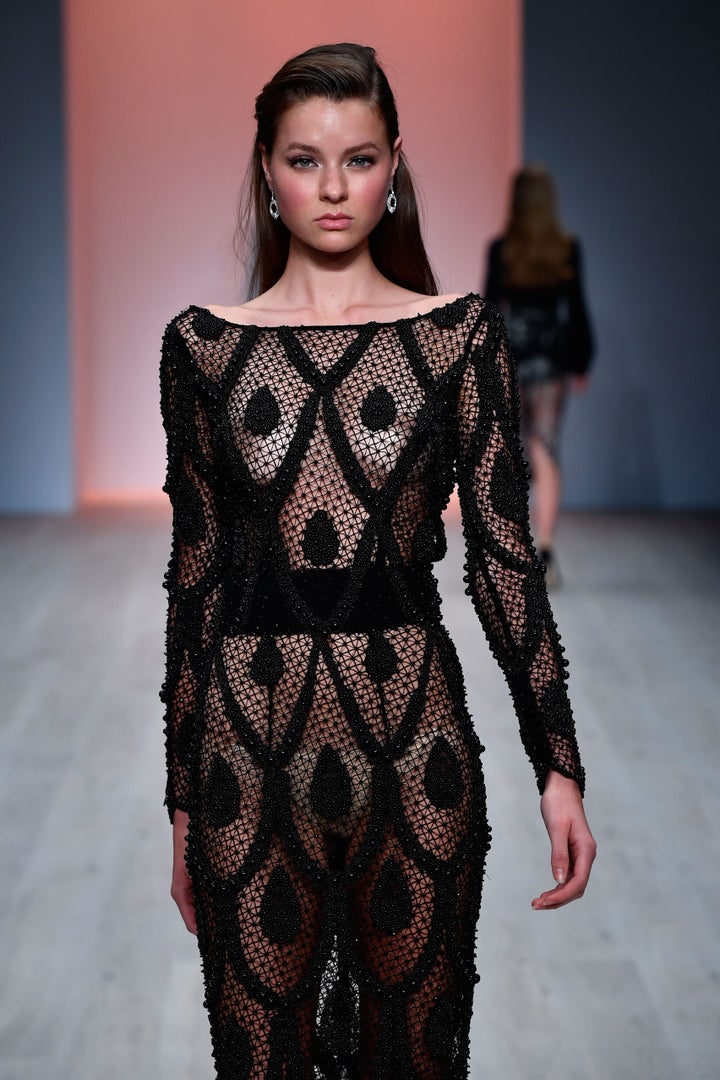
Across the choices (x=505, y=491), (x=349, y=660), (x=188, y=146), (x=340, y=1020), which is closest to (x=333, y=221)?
(x=505, y=491)

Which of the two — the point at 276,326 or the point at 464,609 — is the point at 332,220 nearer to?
the point at 276,326

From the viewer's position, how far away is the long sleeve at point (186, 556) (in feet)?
6.01

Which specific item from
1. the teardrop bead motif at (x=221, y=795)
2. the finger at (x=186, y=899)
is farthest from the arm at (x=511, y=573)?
the finger at (x=186, y=899)

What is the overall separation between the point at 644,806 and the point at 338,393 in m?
2.57

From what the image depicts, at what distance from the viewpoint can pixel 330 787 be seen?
1.73m

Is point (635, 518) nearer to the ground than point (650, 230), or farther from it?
nearer to the ground

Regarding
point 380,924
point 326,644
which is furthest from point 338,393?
point 380,924

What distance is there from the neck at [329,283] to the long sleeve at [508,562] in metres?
0.16

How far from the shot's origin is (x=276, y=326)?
5.99ft

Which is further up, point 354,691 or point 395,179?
point 395,179

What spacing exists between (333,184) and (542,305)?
4.98 meters

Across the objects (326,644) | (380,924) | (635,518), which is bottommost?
(635,518)

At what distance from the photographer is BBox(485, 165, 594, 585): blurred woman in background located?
654 cm

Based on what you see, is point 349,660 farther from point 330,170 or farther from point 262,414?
point 330,170
